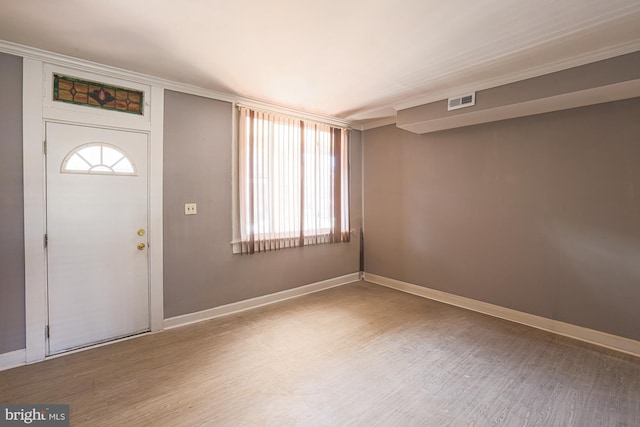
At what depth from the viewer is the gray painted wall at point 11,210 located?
2.43 m

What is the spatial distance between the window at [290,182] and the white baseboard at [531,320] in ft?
4.53

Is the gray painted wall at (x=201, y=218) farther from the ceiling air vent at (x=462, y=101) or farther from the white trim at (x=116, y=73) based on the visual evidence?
the ceiling air vent at (x=462, y=101)

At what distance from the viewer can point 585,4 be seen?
1918mm

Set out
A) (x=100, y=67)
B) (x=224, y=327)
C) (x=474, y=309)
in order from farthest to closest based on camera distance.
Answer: (x=474, y=309) < (x=224, y=327) < (x=100, y=67)

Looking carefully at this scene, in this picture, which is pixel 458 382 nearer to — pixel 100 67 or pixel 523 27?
pixel 523 27

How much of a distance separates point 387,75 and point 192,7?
189 centimetres

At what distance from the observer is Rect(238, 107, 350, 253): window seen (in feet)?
12.3

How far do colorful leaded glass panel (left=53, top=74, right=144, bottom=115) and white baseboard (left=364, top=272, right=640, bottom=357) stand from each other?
13.8 ft

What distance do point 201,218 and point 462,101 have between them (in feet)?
10.8

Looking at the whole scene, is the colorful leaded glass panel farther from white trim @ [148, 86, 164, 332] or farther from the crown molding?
the crown molding

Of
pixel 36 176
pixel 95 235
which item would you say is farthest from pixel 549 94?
pixel 36 176

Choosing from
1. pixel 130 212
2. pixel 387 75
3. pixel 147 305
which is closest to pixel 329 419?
pixel 147 305

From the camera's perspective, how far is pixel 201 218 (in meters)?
3.44

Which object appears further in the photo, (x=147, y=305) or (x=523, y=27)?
(x=147, y=305)
